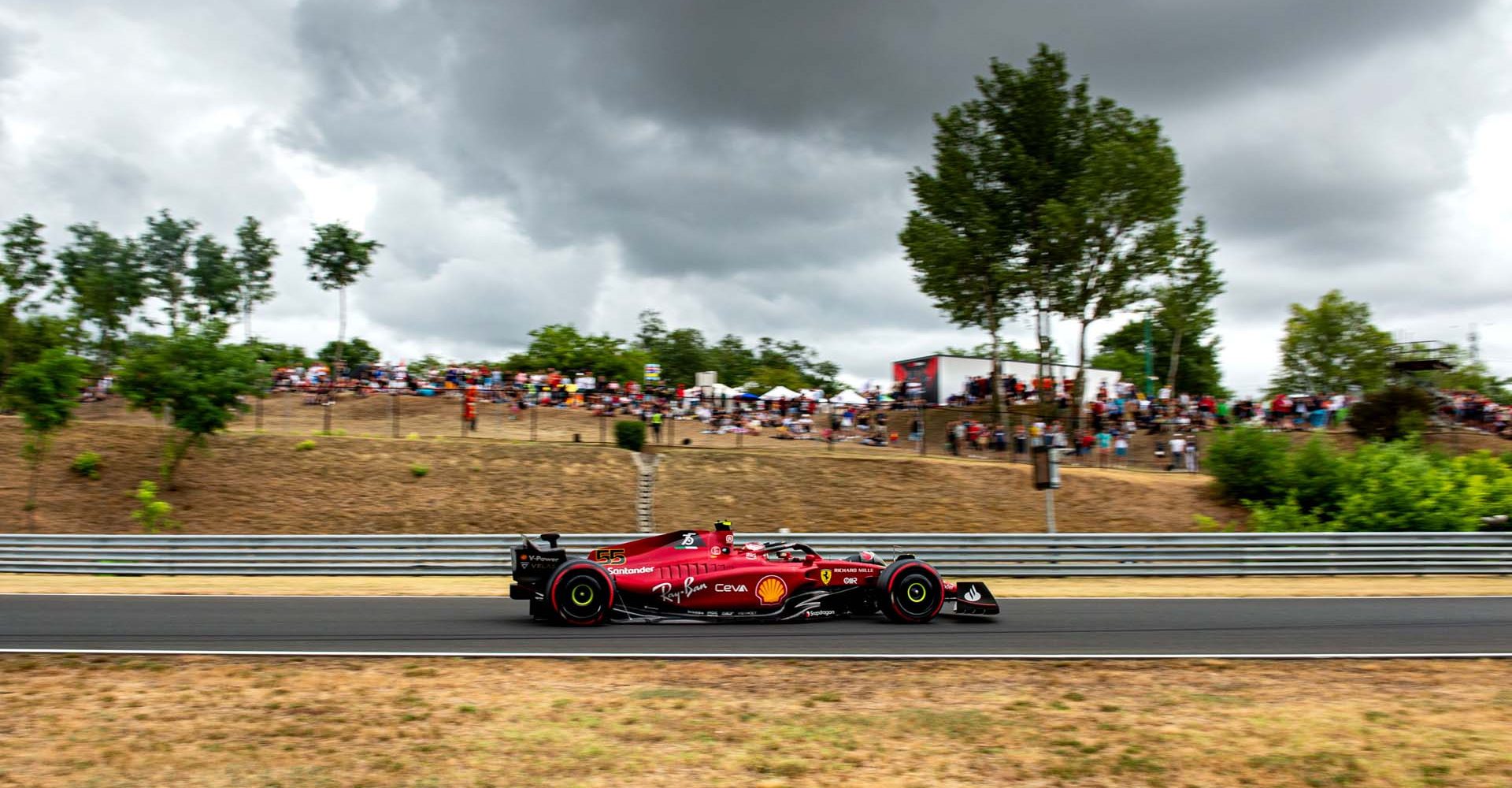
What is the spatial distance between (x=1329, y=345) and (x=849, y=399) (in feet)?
137

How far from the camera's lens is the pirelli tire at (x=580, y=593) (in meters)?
10.9

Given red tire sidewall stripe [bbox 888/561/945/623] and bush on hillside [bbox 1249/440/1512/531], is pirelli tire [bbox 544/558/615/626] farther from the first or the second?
bush on hillside [bbox 1249/440/1512/531]

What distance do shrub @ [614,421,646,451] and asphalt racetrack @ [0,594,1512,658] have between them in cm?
1891

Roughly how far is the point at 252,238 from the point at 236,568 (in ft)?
197

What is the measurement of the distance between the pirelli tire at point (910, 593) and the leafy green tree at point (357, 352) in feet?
265

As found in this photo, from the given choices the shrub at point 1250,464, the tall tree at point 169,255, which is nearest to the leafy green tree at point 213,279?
the tall tree at point 169,255

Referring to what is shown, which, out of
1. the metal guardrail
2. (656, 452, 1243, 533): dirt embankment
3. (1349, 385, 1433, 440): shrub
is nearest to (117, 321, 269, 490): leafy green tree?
the metal guardrail

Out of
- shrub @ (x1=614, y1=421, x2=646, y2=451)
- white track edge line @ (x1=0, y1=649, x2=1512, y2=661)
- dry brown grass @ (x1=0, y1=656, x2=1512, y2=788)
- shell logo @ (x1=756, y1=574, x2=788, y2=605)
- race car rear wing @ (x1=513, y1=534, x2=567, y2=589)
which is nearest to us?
dry brown grass @ (x1=0, y1=656, x2=1512, y2=788)

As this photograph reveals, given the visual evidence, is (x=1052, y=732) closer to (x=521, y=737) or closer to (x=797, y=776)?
(x=797, y=776)

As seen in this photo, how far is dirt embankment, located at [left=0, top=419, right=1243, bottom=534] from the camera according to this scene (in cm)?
2695

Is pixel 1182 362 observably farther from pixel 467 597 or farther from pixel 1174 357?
pixel 467 597

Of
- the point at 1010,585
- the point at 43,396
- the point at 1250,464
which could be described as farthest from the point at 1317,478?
the point at 43,396

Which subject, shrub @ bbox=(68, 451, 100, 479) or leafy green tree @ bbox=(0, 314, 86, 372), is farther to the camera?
leafy green tree @ bbox=(0, 314, 86, 372)

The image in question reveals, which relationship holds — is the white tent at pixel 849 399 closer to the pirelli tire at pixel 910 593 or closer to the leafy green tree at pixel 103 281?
the pirelli tire at pixel 910 593
